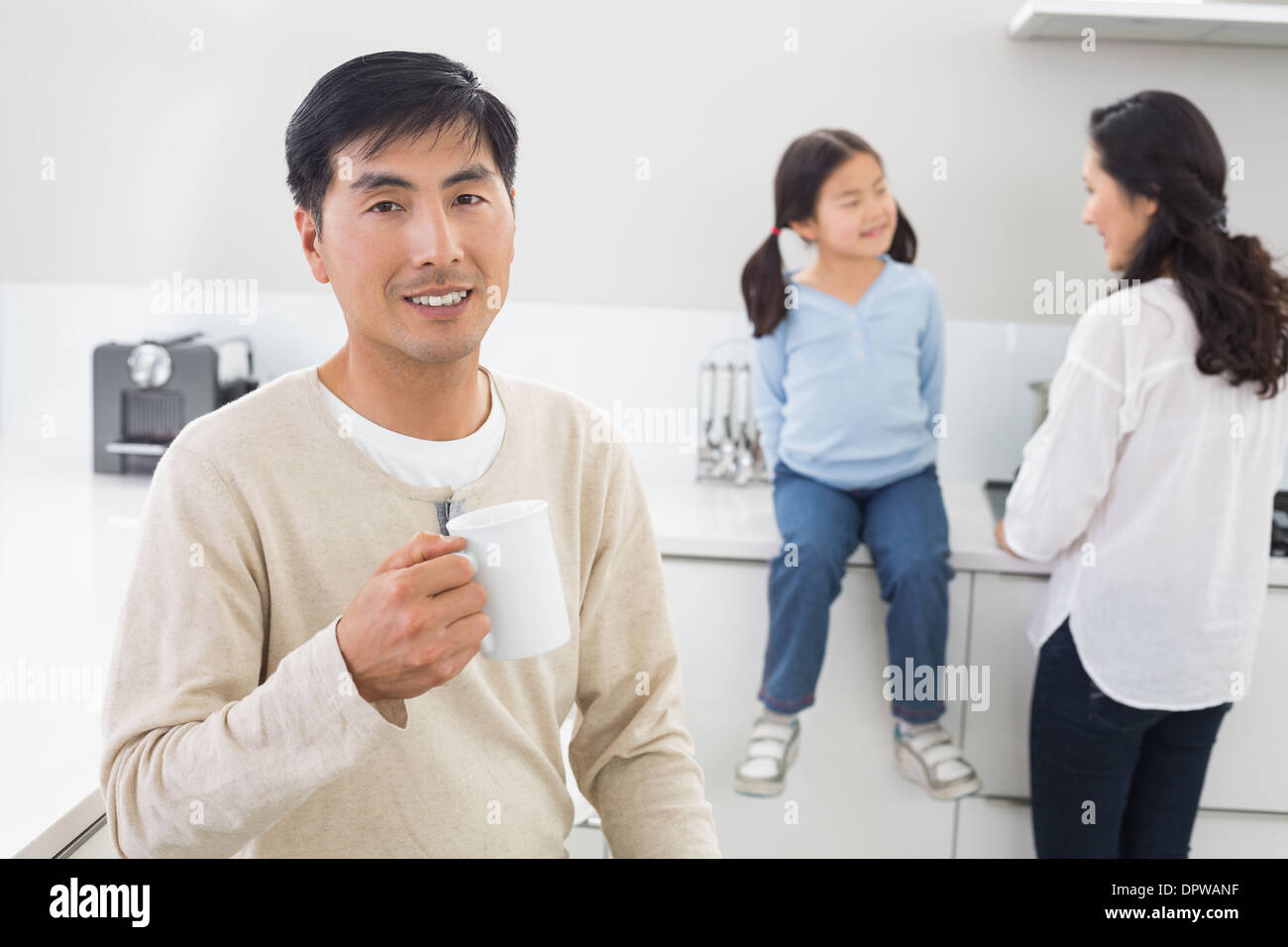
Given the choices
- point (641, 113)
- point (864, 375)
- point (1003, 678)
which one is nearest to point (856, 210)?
point (864, 375)

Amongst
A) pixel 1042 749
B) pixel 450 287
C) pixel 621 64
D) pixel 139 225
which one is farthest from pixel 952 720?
pixel 139 225

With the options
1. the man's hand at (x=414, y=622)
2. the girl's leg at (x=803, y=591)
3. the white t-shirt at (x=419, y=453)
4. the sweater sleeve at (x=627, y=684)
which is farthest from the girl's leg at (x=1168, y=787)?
the man's hand at (x=414, y=622)

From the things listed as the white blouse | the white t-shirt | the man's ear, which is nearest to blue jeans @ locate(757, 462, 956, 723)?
the white blouse

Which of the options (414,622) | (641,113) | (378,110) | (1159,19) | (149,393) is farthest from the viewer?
(149,393)

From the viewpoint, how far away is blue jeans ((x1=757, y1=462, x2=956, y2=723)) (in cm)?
195

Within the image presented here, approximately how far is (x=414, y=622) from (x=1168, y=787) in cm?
152

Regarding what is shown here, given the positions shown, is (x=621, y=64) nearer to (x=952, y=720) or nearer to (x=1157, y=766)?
(x=952, y=720)

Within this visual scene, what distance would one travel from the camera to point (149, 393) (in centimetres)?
233

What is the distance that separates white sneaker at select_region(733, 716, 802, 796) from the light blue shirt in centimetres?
45

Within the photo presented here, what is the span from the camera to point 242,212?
87.1 inches

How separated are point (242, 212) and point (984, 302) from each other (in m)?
1.43

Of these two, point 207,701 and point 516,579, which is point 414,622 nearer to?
point 516,579

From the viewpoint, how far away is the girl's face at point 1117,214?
1.70 meters

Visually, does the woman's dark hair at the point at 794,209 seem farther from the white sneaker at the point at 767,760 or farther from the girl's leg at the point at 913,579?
the white sneaker at the point at 767,760
